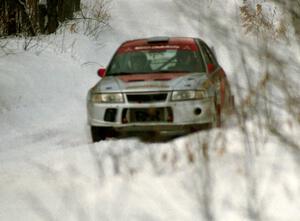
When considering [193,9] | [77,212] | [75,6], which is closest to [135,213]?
[77,212]

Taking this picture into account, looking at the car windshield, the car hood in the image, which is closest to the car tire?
the car hood

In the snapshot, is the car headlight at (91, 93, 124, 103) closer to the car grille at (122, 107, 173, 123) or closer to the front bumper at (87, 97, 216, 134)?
the front bumper at (87, 97, 216, 134)

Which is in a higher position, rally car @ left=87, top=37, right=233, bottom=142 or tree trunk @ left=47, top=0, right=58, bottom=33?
rally car @ left=87, top=37, right=233, bottom=142

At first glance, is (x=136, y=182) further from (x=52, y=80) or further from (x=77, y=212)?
(x=52, y=80)

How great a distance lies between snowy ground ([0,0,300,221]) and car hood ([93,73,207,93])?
0.65 metres

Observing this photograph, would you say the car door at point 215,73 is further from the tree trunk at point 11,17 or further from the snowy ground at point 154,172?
the tree trunk at point 11,17

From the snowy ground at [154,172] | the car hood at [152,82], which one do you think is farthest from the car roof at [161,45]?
the snowy ground at [154,172]

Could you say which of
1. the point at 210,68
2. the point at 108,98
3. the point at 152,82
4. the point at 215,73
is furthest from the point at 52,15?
the point at 152,82

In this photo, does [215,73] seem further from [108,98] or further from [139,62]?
[108,98]

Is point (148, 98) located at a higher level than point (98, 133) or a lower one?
higher

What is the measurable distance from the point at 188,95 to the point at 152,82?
18.5 inches

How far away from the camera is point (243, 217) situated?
412cm

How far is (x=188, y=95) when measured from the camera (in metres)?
7.70

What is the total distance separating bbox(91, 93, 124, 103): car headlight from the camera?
7.84 metres
